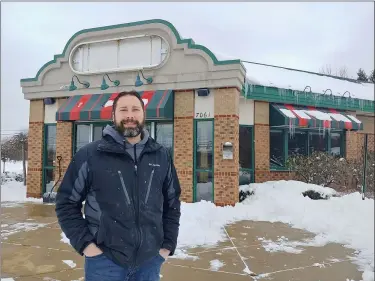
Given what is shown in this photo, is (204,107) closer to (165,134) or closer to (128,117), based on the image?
(165,134)

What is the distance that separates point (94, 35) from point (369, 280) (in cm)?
1053

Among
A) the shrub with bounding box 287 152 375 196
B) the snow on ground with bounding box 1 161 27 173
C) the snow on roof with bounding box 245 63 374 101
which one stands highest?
the snow on roof with bounding box 245 63 374 101

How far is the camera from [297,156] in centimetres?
1295

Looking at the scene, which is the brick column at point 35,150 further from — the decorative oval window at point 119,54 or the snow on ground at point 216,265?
the snow on ground at point 216,265

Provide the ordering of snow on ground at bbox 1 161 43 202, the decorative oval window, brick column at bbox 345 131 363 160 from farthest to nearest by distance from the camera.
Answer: brick column at bbox 345 131 363 160 → snow on ground at bbox 1 161 43 202 → the decorative oval window

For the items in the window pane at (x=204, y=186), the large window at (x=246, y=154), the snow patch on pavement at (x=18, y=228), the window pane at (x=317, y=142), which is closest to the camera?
the snow patch on pavement at (x=18, y=228)

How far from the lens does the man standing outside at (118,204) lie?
249cm

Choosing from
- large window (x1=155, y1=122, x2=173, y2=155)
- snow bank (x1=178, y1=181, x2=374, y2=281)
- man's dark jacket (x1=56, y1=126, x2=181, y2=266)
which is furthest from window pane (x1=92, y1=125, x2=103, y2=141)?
man's dark jacket (x1=56, y1=126, x2=181, y2=266)

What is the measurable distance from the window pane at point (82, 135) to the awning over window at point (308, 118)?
22.2ft

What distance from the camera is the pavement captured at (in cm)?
473

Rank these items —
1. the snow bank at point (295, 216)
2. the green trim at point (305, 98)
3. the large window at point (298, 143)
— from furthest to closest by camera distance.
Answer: the large window at point (298, 143) < the green trim at point (305, 98) < the snow bank at point (295, 216)

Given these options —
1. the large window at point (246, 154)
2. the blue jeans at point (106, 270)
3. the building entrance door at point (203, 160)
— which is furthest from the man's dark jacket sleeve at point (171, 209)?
the large window at point (246, 154)

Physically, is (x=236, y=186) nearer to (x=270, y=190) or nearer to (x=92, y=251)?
(x=270, y=190)

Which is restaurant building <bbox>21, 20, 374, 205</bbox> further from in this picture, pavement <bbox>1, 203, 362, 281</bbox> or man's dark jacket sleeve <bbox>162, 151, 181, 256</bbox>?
man's dark jacket sleeve <bbox>162, 151, 181, 256</bbox>
